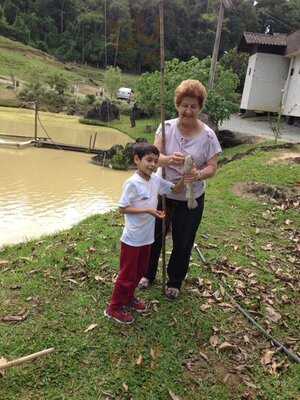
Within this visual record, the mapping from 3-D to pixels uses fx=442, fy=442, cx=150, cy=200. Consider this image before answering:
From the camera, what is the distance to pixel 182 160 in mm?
3541

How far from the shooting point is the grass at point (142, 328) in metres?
3.15

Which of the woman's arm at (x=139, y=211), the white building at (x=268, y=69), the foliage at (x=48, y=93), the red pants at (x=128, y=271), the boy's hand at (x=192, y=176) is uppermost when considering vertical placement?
the white building at (x=268, y=69)

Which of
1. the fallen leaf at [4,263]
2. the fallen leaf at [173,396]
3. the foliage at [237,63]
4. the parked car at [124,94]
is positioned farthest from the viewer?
the parked car at [124,94]

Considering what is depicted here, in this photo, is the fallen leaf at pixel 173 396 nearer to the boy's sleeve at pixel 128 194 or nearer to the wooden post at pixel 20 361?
the wooden post at pixel 20 361

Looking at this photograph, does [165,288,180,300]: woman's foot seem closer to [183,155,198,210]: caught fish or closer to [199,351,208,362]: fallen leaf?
[199,351,208,362]: fallen leaf

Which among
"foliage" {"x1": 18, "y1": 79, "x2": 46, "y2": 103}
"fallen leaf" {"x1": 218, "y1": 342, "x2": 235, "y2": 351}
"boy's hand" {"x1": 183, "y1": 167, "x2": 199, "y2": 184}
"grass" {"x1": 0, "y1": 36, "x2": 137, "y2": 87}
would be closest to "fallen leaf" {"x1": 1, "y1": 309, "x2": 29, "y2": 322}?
"fallen leaf" {"x1": 218, "y1": 342, "x2": 235, "y2": 351}

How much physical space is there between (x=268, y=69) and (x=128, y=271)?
24.1 metres

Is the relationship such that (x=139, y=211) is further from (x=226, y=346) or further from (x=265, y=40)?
(x=265, y=40)

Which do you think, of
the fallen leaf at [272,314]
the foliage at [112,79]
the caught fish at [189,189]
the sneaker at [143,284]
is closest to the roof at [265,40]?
the foliage at [112,79]

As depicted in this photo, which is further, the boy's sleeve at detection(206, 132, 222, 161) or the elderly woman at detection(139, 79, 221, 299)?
the boy's sleeve at detection(206, 132, 222, 161)

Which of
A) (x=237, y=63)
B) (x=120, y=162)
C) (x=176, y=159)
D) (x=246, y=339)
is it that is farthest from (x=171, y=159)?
(x=237, y=63)

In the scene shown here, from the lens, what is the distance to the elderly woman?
352cm

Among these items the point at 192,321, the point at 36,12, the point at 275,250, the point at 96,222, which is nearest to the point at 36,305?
the point at 192,321

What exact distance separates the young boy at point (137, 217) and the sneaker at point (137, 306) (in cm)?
15
